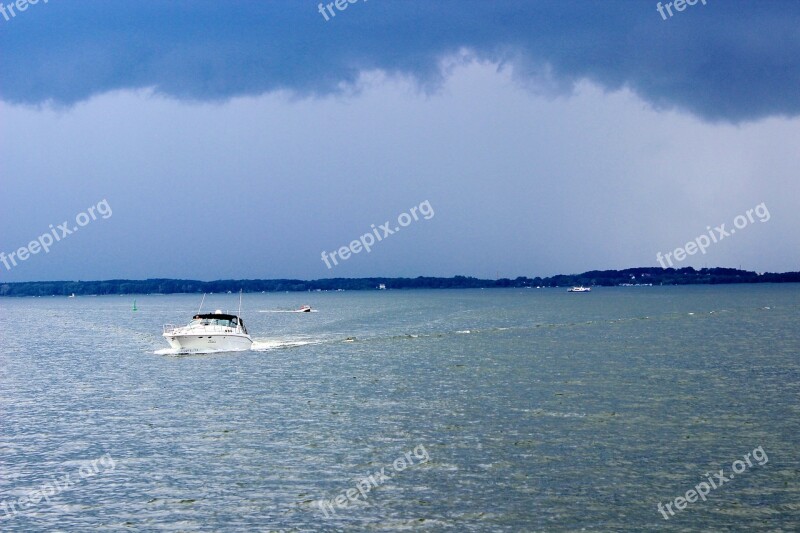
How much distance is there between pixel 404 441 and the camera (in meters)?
35.8

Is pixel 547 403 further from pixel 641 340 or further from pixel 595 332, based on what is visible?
pixel 595 332

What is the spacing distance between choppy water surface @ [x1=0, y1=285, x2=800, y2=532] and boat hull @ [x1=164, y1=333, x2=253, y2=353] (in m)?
1.33

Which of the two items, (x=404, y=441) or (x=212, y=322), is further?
(x=212, y=322)

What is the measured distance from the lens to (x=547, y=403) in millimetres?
45500

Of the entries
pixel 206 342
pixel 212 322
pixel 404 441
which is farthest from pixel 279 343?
pixel 404 441

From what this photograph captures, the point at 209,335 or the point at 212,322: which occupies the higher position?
the point at 212,322

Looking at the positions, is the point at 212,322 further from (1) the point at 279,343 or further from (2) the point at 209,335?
(1) the point at 279,343

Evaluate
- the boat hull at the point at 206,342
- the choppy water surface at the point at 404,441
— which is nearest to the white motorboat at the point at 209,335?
the boat hull at the point at 206,342

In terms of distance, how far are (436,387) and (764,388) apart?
20815 mm

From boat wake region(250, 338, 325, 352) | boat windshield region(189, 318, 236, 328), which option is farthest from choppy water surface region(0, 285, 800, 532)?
boat wake region(250, 338, 325, 352)

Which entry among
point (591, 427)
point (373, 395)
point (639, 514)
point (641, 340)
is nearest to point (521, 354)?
point (641, 340)

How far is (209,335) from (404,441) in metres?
42.7

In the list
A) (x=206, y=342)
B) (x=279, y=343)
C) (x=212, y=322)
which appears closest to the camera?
(x=206, y=342)

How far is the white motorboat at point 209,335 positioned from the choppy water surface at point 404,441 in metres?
1.65
